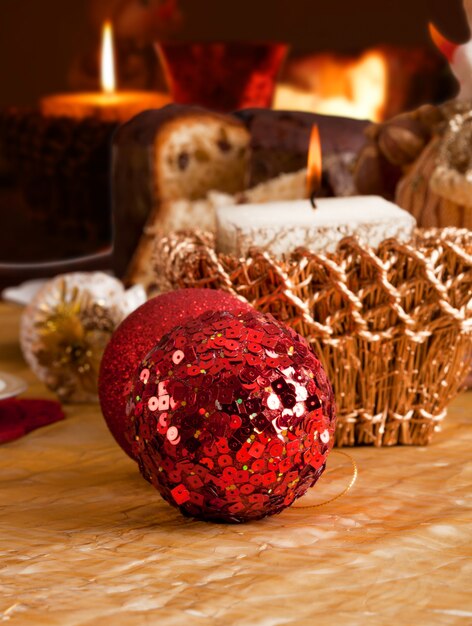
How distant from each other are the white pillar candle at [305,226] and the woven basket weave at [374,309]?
3cm

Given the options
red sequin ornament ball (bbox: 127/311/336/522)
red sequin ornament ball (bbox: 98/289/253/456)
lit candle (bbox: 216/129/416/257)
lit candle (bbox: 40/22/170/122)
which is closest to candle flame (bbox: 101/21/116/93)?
lit candle (bbox: 40/22/170/122)

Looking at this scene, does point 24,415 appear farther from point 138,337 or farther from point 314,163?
point 314,163

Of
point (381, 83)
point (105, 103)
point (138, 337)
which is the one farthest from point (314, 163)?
point (381, 83)

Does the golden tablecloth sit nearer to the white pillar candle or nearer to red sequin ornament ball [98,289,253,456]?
red sequin ornament ball [98,289,253,456]

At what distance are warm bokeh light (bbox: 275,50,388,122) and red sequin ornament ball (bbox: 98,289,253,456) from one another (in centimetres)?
181

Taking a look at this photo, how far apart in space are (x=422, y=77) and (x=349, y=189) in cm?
121

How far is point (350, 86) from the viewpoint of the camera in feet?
8.61

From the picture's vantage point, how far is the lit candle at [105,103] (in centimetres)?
219

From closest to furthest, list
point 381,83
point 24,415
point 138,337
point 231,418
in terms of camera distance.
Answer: point 231,418 < point 138,337 < point 24,415 < point 381,83

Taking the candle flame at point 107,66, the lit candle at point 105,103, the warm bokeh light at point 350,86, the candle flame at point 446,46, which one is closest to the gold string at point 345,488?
the candle flame at point 446,46

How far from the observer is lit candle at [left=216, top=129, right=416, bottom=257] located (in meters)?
0.90

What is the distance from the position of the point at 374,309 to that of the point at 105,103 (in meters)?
1.47

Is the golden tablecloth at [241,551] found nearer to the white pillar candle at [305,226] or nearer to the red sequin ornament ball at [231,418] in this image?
the red sequin ornament ball at [231,418]

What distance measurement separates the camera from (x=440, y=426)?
100cm
